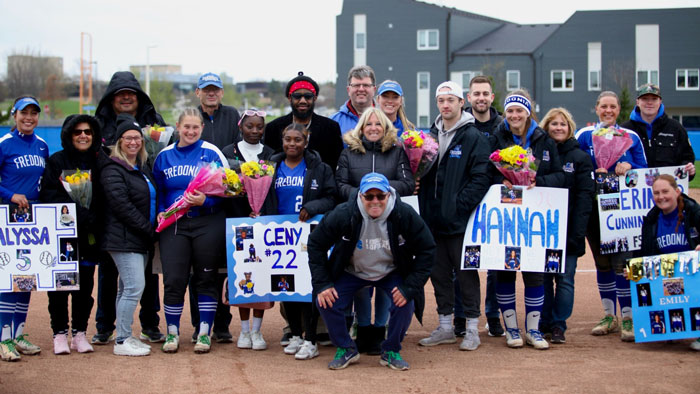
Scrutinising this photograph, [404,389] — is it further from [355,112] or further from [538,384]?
[355,112]

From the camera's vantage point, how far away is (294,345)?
732 cm

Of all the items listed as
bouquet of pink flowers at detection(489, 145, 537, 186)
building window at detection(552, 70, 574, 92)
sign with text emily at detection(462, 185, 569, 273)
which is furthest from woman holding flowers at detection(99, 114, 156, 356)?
building window at detection(552, 70, 574, 92)

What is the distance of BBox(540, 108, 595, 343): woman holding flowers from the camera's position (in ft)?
24.9

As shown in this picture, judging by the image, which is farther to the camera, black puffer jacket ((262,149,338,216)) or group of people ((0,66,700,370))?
black puffer jacket ((262,149,338,216))

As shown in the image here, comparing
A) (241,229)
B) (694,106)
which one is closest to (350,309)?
(241,229)

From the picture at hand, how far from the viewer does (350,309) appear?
7.32 meters

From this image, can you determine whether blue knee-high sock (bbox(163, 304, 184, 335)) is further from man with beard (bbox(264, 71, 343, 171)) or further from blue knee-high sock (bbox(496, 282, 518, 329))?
blue knee-high sock (bbox(496, 282, 518, 329))

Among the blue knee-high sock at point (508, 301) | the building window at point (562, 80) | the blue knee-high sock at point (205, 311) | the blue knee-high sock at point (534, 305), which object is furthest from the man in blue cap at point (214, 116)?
the building window at point (562, 80)

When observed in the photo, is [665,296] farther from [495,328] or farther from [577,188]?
[495,328]

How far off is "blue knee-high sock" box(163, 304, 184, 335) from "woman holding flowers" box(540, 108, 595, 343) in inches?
144

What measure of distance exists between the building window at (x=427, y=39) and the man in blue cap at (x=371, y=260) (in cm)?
4856

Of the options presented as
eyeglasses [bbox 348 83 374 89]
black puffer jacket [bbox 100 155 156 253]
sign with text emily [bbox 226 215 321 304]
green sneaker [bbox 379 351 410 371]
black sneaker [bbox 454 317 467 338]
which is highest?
eyeglasses [bbox 348 83 374 89]

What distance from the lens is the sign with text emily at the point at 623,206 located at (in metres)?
7.98

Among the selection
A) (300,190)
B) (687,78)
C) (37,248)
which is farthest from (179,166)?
(687,78)
